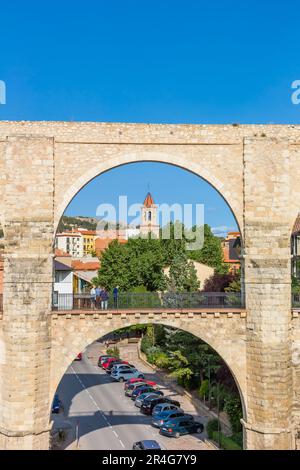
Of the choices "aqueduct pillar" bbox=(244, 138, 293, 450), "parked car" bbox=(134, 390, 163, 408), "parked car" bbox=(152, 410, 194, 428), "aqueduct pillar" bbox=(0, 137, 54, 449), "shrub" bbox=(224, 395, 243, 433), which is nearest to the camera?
"aqueduct pillar" bbox=(0, 137, 54, 449)

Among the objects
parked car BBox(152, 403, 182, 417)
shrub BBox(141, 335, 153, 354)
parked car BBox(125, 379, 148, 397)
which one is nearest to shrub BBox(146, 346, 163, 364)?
shrub BBox(141, 335, 153, 354)

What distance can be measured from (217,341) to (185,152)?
25.2 feet

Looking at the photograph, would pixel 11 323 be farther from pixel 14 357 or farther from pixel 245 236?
pixel 245 236

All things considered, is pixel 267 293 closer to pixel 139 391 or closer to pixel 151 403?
pixel 151 403

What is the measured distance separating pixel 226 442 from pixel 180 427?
11.0ft

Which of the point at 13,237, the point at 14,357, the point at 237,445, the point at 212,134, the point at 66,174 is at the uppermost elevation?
the point at 212,134

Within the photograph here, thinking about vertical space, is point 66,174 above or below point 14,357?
above

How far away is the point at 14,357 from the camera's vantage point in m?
19.2

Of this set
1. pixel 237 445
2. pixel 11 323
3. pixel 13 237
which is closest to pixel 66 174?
pixel 13 237

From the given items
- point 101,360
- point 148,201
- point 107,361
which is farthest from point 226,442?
point 148,201

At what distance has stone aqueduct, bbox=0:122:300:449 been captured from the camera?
1928 cm

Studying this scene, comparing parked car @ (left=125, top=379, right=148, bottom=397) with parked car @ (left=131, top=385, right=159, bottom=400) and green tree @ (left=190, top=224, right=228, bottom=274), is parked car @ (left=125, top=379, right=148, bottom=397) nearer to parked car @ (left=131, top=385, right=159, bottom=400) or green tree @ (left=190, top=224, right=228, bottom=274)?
parked car @ (left=131, top=385, right=159, bottom=400)

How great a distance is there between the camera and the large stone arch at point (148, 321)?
1975 cm

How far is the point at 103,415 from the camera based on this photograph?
95.5ft
